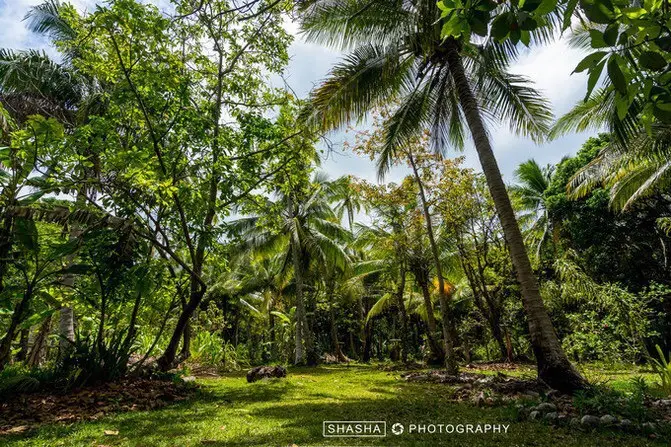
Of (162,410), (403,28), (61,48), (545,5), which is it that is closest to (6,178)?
(61,48)

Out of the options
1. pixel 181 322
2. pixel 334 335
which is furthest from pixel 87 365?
pixel 334 335

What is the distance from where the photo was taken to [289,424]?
3.99 metres

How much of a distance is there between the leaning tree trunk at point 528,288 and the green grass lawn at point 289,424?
53.2 inches

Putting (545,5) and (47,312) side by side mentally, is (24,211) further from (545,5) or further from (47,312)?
(545,5)

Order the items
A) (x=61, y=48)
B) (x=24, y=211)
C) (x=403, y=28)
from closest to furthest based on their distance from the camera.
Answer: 1. (x=24, y=211)
2. (x=61, y=48)
3. (x=403, y=28)

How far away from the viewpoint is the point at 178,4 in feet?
16.5

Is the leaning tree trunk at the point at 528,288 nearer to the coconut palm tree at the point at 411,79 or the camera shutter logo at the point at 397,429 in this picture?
the coconut palm tree at the point at 411,79

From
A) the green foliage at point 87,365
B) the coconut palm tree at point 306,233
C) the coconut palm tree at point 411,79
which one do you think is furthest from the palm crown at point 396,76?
the coconut palm tree at point 306,233

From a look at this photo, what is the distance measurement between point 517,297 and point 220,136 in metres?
13.8

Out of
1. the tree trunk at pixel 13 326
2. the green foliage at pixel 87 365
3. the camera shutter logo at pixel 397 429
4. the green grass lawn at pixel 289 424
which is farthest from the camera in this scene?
the green foliage at pixel 87 365

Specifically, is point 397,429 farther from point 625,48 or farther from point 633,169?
point 633,169

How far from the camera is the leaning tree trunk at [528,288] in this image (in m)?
5.34

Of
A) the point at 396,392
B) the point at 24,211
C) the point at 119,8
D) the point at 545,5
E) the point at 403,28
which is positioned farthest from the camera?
the point at 403,28

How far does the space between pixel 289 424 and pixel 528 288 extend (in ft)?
14.2
